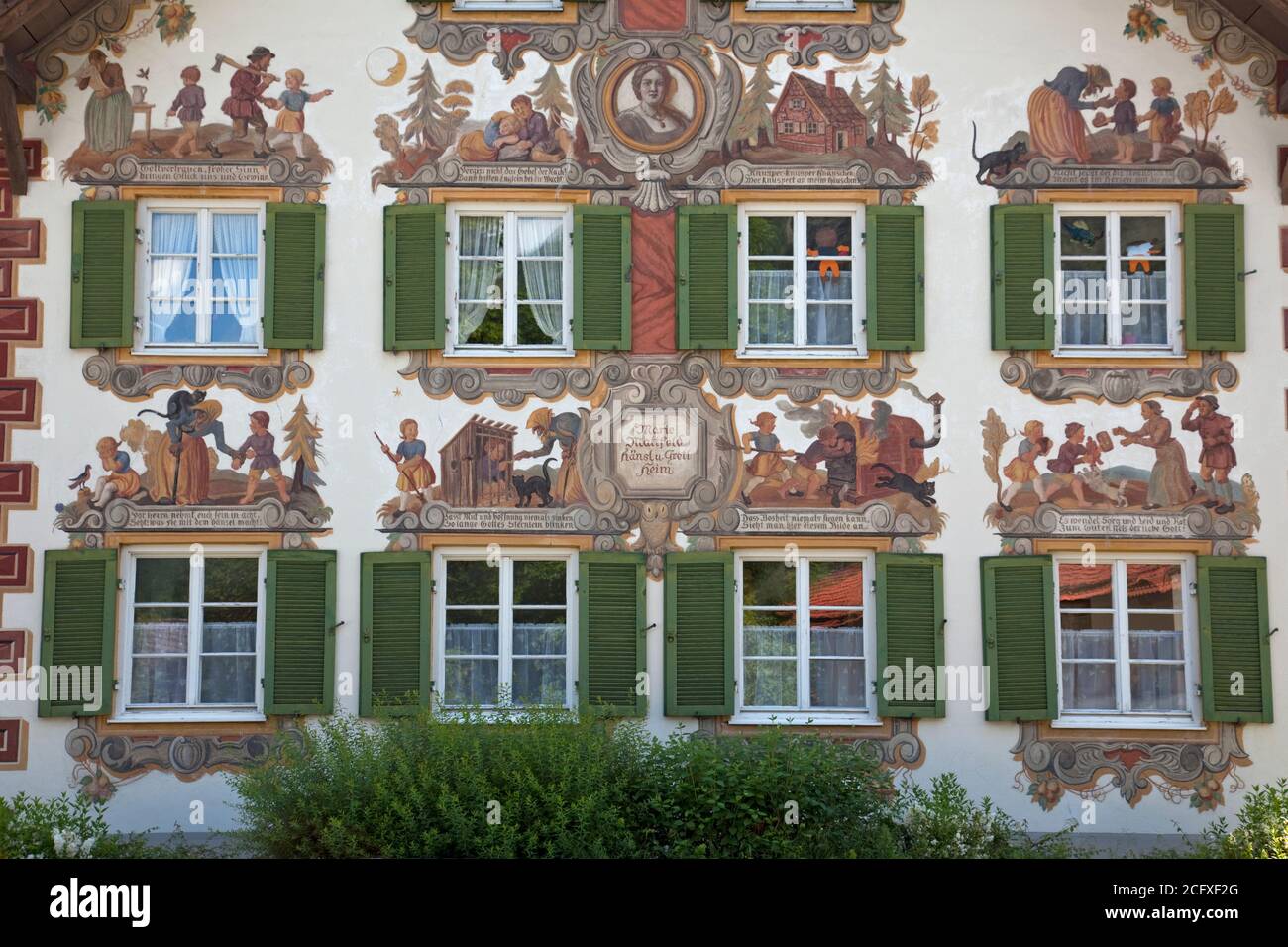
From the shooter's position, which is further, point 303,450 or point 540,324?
point 540,324

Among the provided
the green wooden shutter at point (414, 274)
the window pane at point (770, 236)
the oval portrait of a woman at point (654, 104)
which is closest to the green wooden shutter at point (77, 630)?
the green wooden shutter at point (414, 274)

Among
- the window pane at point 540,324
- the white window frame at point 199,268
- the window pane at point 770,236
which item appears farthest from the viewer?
the window pane at point 770,236

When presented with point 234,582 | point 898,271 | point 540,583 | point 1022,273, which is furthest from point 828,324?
point 234,582

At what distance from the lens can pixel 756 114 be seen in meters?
14.3

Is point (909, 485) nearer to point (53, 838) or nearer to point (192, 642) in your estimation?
point (192, 642)

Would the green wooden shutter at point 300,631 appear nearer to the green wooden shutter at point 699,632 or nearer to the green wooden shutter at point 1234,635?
the green wooden shutter at point 699,632

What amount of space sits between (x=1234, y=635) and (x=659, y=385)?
5626 millimetres

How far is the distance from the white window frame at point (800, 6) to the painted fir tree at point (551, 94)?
1887 mm

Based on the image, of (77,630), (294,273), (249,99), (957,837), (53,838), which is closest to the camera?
(53,838)

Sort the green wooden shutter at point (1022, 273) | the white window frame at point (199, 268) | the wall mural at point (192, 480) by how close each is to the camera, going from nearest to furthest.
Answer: the wall mural at point (192, 480) < the green wooden shutter at point (1022, 273) < the white window frame at point (199, 268)

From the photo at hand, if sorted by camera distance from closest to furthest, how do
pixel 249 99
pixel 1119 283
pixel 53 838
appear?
pixel 53 838 < pixel 249 99 < pixel 1119 283

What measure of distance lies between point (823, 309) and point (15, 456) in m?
7.47

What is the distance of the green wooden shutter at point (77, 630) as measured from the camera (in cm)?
1380

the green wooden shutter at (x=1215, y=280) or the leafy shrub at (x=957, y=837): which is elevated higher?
the green wooden shutter at (x=1215, y=280)
